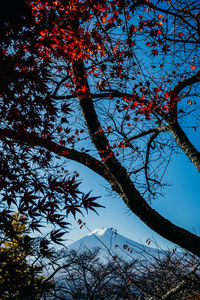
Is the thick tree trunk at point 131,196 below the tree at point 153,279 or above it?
above

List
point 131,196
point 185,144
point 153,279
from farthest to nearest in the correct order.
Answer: point 153,279 < point 185,144 < point 131,196

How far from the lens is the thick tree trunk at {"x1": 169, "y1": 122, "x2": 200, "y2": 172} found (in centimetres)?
395

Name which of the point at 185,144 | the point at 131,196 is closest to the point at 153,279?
the point at 131,196

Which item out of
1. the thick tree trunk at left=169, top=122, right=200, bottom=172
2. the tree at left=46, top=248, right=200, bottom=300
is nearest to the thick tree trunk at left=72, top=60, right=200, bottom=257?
the tree at left=46, top=248, right=200, bottom=300

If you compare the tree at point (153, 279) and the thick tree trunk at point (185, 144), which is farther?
the thick tree trunk at point (185, 144)

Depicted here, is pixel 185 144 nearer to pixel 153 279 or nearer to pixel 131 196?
pixel 131 196

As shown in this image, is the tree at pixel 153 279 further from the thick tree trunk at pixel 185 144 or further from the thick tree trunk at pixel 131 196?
the thick tree trunk at pixel 185 144

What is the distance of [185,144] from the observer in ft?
13.8

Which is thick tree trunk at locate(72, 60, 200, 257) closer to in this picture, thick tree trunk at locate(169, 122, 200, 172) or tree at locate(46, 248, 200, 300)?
tree at locate(46, 248, 200, 300)

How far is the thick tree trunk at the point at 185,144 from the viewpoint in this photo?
3.95 meters

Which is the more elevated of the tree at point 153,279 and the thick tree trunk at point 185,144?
the thick tree trunk at point 185,144

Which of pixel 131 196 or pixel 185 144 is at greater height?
pixel 185 144

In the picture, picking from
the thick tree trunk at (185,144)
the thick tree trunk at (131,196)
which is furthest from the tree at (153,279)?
the thick tree trunk at (185,144)

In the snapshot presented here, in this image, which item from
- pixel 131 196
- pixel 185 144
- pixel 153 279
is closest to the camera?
pixel 131 196
